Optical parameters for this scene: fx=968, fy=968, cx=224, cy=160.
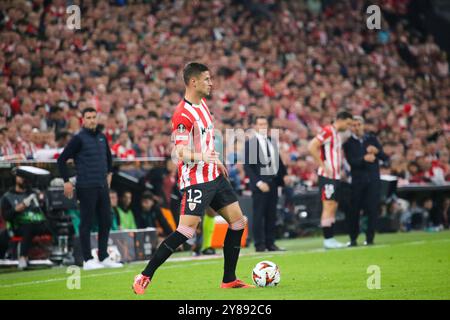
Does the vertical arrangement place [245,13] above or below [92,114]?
above

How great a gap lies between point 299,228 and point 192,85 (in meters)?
11.6

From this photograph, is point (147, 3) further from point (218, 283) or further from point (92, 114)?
point (218, 283)

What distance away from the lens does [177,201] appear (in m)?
18.9

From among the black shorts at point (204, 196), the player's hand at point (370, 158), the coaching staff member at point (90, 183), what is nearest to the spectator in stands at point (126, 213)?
the coaching staff member at point (90, 183)

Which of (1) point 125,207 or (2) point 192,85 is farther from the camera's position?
(1) point 125,207

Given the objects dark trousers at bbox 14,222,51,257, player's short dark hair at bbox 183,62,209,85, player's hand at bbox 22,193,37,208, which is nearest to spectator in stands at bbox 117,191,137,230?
dark trousers at bbox 14,222,51,257

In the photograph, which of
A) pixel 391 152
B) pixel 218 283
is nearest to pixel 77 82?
pixel 391 152

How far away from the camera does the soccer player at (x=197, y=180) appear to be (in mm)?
9922

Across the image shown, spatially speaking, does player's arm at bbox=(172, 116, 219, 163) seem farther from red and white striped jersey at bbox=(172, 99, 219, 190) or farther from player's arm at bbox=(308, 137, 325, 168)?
player's arm at bbox=(308, 137, 325, 168)

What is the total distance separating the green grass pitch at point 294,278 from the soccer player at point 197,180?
0.40 metres

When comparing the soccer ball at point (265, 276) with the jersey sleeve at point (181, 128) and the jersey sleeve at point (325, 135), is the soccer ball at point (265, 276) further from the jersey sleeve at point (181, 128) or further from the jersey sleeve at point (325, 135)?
the jersey sleeve at point (325, 135)

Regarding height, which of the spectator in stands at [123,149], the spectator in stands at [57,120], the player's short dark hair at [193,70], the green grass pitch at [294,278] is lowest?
the green grass pitch at [294,278]

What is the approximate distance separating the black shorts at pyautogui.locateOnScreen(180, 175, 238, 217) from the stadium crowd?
6.44 meters

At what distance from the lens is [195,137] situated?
1020cm
